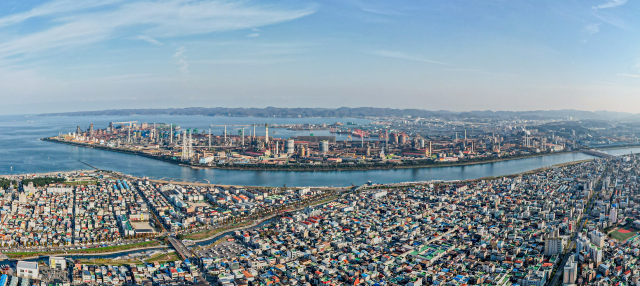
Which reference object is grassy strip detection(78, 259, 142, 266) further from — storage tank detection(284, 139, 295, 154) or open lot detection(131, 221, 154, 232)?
storage tank detection(284, 139, 295, 154)

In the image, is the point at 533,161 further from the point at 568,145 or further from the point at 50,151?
the point at 50,151

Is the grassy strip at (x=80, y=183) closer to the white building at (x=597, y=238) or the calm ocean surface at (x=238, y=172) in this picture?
the calm ocean surface at (x=238, y=172)

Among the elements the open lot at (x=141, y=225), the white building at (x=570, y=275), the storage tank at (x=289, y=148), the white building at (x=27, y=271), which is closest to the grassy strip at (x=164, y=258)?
the open lot at (x=141, y=225)

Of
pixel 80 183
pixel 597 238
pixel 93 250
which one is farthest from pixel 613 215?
pixel 80 183

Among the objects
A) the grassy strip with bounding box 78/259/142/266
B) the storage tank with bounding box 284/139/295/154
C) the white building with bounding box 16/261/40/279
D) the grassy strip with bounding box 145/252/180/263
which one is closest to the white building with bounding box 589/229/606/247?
the grassy strip with bounding box 145/252/180/263

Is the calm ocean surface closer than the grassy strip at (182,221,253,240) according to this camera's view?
No

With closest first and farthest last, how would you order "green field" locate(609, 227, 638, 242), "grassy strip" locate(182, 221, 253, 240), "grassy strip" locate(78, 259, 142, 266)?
1. "grassy strip" locate(78, 259, 142, 266)
2. "green field" locate(609, 227, 638, 242)
3. "grassy strip" locate(182, 221, 253, 240)

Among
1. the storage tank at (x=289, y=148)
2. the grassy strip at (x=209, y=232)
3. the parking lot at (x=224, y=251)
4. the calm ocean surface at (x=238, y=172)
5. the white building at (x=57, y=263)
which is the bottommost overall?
the parking lot at (x=224, y=251)

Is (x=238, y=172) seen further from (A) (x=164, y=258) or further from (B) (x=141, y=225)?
(A) (x=164, y=258)

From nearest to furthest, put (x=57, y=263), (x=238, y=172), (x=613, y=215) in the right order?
(x=57, y=263), (x=613, y=215), (x=238, y=172)
